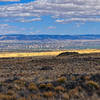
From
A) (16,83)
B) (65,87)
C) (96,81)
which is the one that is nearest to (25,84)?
(16,83)

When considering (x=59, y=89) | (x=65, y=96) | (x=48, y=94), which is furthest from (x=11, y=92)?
(x=65, y=96)

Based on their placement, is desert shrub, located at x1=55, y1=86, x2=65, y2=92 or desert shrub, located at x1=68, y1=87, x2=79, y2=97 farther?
desert shrub, located at x1=55, y1=86, x2=65, y2=92

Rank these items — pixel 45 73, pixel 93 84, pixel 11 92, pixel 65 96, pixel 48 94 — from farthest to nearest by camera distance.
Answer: pixel 45 73, pixel 93 84, pixel 11 92, pixel 48 94, pixel 65 96

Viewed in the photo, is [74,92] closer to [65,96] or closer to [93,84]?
[65,96]

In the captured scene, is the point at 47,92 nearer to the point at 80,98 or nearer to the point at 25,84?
the point at 80,98

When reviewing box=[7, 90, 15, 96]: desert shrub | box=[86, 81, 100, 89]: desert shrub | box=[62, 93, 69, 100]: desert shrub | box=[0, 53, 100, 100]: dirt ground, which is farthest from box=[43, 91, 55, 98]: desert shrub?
box=[86, 81, 100, 89]: desert shrub

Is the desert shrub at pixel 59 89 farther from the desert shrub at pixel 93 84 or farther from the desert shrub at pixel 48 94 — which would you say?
the desert shrub at pixel 93 84

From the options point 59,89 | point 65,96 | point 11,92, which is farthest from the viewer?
point 59,89

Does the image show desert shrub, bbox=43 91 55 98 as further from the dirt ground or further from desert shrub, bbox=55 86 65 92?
desert shrub, bbox=55 86 65 92

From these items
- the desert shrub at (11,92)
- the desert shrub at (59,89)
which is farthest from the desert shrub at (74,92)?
the desert shrub at (11,92)

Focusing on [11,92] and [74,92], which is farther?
[11,92]

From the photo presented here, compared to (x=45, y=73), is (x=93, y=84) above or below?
above

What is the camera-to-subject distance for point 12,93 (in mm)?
19156

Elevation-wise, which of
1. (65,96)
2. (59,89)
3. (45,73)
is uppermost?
(65,96)
